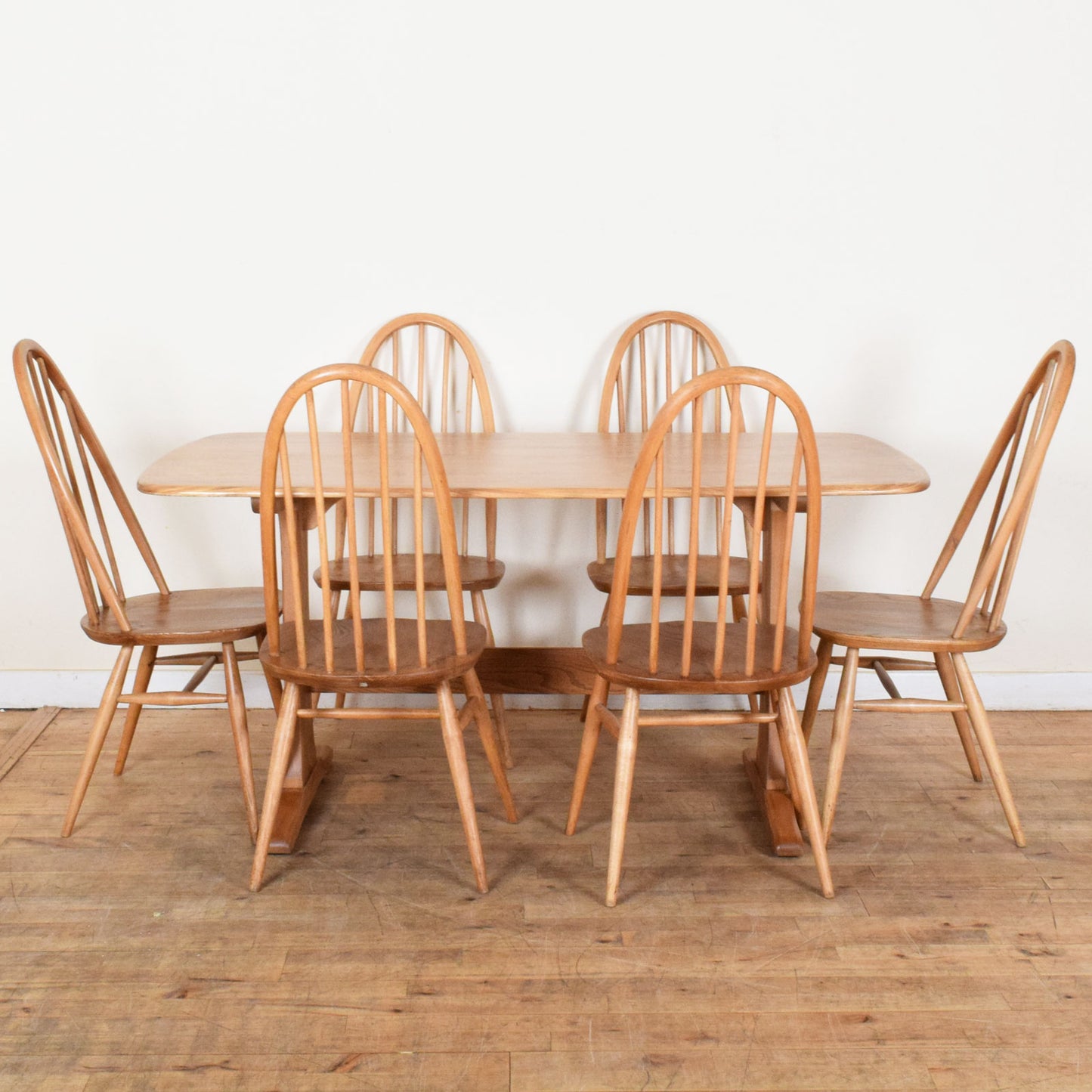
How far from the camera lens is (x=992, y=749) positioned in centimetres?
203

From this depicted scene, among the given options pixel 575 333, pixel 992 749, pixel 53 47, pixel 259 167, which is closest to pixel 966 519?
pixel 992 749

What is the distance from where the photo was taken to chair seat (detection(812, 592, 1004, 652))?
1959mm

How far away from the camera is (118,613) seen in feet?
6.54

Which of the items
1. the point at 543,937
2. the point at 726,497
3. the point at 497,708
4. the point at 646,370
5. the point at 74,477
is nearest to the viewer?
the point at 726,497

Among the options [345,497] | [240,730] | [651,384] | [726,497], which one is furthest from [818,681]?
[240,730]

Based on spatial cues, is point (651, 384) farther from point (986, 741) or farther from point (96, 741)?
point (96, 741)

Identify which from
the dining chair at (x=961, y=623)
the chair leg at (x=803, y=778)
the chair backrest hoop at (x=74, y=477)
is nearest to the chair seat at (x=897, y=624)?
the dining chair at (x=961, y=623)

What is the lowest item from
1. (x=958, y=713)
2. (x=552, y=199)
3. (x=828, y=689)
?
(x=828, y=689)

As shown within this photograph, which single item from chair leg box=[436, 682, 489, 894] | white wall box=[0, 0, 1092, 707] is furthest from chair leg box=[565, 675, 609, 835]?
white wall box=[0, 0, 1092, 707]

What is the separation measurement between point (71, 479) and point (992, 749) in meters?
1.83

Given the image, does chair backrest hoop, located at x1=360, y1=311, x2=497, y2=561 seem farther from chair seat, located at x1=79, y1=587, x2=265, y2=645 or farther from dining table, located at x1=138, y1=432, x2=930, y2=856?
chair seat, located at x1=79, y1=587, x2=265, y2=645

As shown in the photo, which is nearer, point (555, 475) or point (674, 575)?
point (555, 475)

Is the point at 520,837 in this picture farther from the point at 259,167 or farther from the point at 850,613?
the point at 259,167

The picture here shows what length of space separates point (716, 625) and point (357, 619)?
A: 0.62 metres
